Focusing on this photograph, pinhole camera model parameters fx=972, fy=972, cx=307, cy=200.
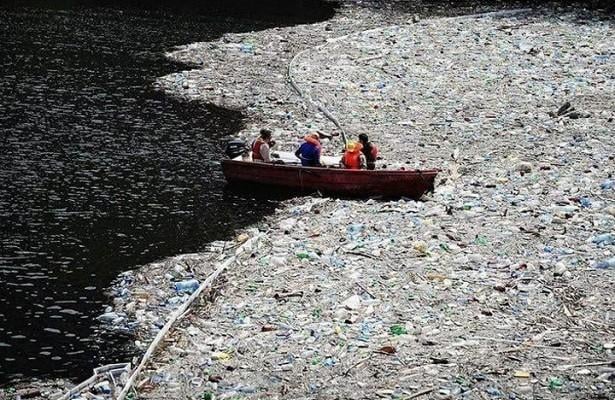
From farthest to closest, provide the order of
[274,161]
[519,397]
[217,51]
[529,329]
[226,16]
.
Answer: [226,16]
[217,51]
[274,161]
[529,329]
[519,397]

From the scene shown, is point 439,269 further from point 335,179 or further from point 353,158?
point 353,158

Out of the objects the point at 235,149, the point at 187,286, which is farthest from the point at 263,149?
the point at 187,286

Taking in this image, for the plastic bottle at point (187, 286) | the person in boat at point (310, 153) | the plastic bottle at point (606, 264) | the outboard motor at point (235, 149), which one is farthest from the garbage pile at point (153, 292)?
the plastic bottle at point (606, 264)

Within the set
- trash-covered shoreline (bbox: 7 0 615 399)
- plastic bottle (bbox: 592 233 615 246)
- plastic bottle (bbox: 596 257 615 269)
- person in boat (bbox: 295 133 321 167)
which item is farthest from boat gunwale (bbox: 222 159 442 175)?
plastic bottle (bbox: 596 257 615 269)

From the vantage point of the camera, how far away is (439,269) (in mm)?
14781

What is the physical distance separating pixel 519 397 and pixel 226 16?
34647 millimetres

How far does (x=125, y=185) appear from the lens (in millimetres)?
21375

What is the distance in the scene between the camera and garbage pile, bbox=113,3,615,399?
38.7 feet

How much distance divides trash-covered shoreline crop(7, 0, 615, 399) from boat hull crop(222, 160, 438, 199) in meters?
0.33

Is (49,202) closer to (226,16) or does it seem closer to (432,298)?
(432,298)

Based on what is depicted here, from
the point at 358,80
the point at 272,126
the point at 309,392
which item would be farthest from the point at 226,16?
the point at 309,392

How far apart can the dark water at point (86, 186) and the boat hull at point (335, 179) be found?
0.60 meters

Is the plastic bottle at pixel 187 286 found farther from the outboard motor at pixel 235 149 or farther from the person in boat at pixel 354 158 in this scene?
the outboard motor at pixel 235 149

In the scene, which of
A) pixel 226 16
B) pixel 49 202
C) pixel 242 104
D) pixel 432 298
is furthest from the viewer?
pixel 226 16
